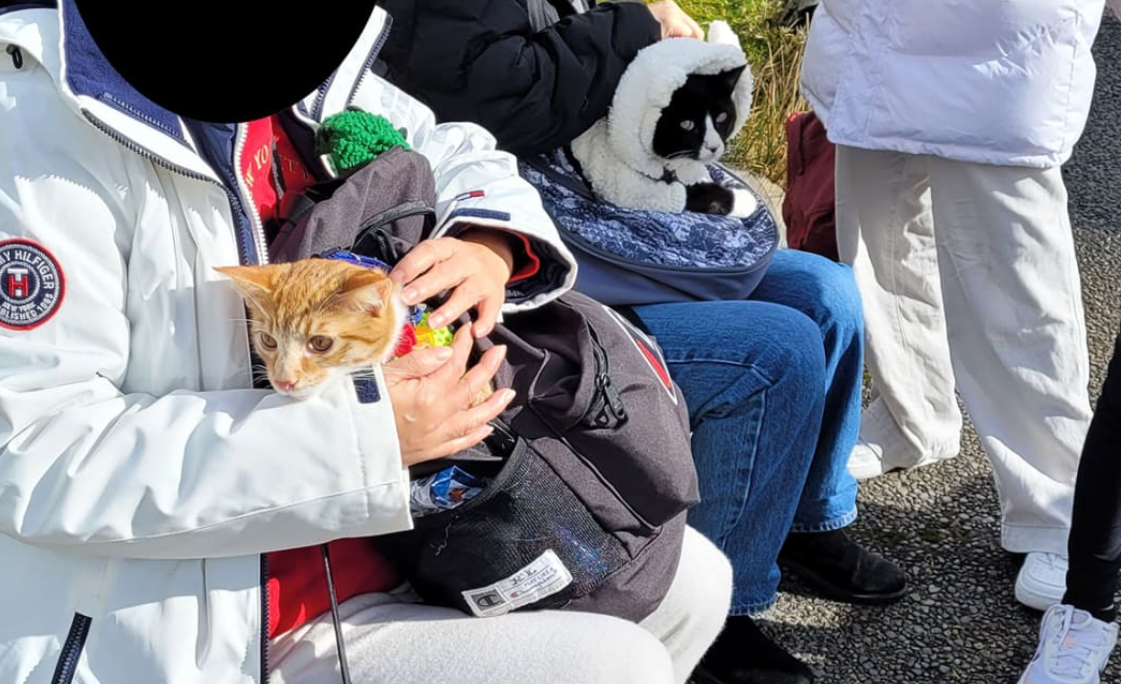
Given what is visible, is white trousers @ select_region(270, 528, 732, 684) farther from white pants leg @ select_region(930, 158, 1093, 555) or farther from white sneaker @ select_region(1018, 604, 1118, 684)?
white pants leg @ select_region(930, 158, 1093, 555)

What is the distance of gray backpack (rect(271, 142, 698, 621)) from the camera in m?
1.46

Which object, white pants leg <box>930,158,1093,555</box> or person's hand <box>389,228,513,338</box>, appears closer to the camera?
person's hand <box>389,228,513,338</box>

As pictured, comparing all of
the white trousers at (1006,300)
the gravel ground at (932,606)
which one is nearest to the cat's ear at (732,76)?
the white trousers at (1006,300)

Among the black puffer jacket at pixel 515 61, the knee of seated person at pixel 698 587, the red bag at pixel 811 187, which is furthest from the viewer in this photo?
the red bag at pixel 811 187

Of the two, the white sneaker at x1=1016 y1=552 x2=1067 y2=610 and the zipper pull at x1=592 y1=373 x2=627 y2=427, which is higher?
the zipper pull at x1=592 y1=373 x2=627 y2=427

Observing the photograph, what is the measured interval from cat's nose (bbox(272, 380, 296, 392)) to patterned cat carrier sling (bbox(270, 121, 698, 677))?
21 cm

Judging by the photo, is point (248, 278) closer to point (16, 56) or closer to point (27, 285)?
point (27, 285)

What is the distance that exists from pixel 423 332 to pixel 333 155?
1.03 feet

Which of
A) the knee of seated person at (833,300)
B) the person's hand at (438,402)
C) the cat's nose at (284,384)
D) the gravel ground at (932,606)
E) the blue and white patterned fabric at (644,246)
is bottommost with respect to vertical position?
the gravel ground at (932,606)

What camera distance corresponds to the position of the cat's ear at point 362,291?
1.31m

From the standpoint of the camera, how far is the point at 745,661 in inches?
85.7

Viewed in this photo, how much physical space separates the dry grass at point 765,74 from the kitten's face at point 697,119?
156cm

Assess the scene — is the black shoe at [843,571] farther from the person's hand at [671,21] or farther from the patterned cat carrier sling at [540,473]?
the person's hand at [671,21]

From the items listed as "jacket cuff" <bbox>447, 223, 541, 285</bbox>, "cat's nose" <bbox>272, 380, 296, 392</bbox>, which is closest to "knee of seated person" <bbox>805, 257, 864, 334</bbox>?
"jacket cuff" <bbox>447, 223, 541, 285</bbox>
